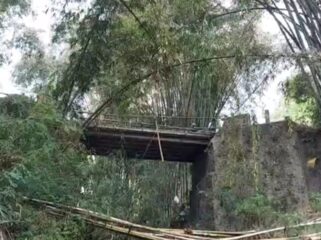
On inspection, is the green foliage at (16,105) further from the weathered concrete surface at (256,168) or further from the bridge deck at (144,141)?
the weathered concrete surface at (256,168)

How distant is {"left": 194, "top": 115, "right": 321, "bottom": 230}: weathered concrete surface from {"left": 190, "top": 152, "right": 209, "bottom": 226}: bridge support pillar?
4 cm

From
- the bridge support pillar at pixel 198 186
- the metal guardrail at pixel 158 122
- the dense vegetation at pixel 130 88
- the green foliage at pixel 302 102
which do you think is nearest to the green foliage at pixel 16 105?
the dense vegetation at pixel 130 88

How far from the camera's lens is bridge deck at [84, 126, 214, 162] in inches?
249

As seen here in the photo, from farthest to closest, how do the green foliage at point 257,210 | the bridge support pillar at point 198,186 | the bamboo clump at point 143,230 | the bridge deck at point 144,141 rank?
1. the bridge support pillar at point 198,186
2. the bridge deck at point 144,141
3. the green foliage at point 257,210
4. the bamboo clump at point 143,230

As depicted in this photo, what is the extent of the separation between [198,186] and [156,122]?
1.03 meters

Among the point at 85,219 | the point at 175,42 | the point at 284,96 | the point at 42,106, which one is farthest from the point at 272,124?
the point at 85,219

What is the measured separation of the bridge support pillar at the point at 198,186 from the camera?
6703mm

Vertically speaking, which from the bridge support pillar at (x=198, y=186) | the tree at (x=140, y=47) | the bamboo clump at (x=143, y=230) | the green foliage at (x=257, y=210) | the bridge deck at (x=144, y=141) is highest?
the tree at (x=140, y=47)

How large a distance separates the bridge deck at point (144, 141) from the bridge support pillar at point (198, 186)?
5.4 inches

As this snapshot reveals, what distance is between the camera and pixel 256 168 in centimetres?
617

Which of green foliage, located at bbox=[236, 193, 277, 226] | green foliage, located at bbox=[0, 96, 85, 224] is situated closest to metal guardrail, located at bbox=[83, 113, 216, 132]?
green foliage, located at bbox=[236, 193, 277, 226]

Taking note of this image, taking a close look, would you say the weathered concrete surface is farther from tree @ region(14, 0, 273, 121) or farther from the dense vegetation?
tree @ region(14, 0, 273, 121)

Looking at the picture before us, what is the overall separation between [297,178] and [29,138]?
3558 mm

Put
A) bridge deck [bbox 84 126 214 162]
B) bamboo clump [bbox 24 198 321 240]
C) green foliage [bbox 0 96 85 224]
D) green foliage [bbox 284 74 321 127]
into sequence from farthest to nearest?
green foliage [bbox 284 74 321 127], bridge deck [bbox 84 126 214 162], green foliage [bbox 0 96 85 224], bamboo clump [bbox 24 198 321 240]
